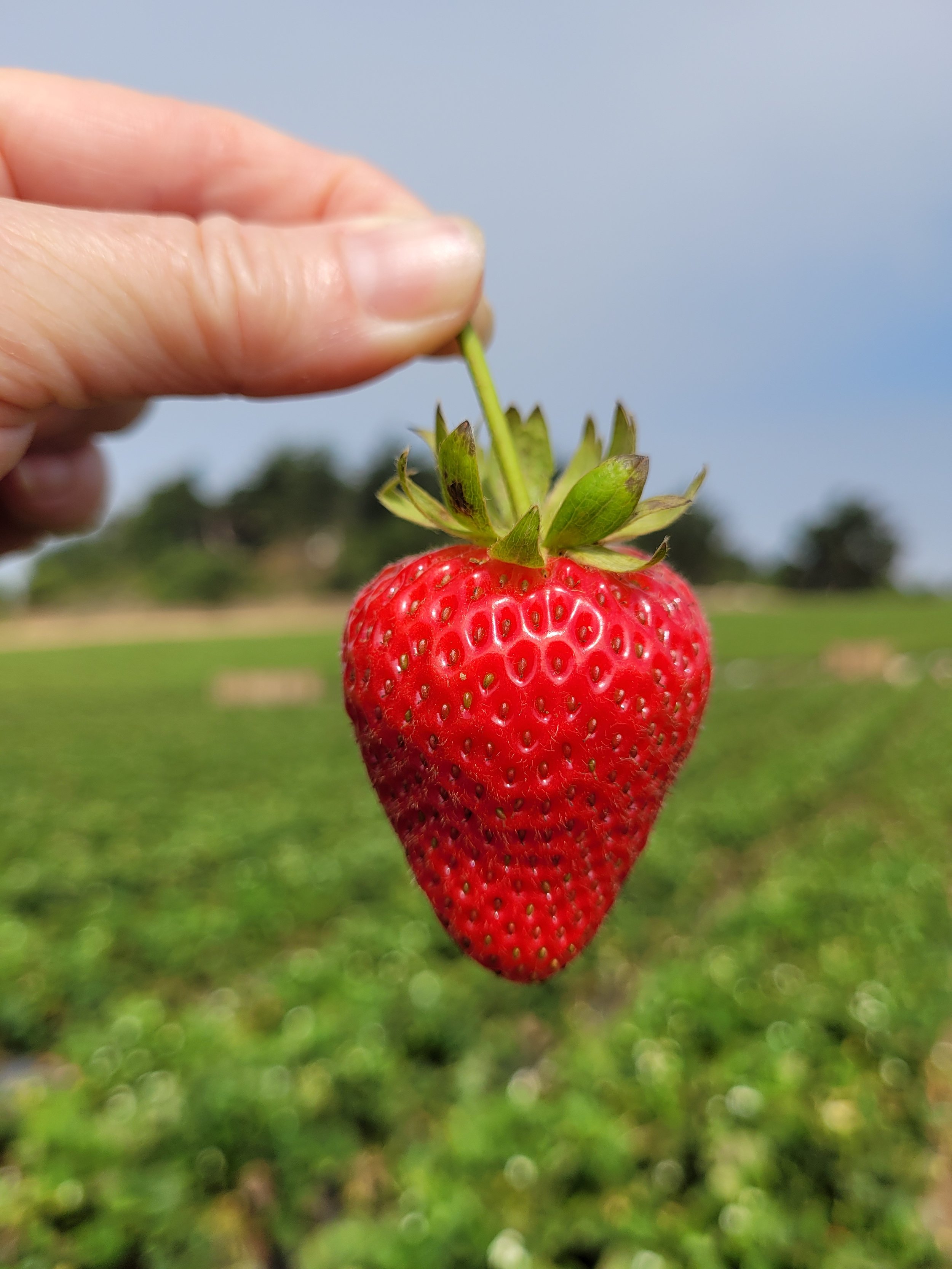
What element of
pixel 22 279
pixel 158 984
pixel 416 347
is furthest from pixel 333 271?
pixel 158 984

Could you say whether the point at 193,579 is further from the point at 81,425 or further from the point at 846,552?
the point at 81,425

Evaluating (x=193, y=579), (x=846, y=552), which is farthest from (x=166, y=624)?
(x=846, y=552)

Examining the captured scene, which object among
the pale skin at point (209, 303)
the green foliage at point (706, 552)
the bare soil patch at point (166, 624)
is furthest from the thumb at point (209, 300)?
the green foliage at point (706, 552)

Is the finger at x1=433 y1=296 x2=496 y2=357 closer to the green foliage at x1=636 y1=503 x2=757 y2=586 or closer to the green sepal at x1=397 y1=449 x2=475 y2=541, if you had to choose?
the green sepal at x1=397 y1=449 x2=475 y2=541

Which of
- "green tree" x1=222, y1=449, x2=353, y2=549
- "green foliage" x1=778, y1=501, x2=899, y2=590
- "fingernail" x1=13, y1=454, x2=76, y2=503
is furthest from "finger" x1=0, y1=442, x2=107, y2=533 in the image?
"green foliage" x1=778, y1=501, x2=899, y2=590

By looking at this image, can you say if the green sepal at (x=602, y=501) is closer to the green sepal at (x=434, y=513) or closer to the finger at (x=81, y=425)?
the green sepal at (x=434, y=513)
